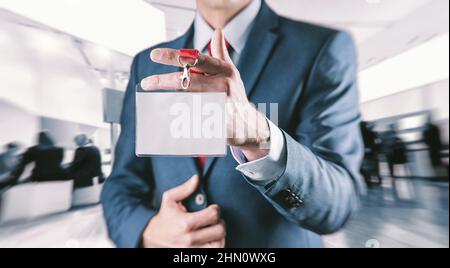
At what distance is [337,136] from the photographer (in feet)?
3.65

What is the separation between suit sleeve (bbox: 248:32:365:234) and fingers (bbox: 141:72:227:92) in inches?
12.0

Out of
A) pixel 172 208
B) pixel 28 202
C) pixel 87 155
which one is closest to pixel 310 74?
pixel 172 208

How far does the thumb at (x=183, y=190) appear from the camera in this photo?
1127mm

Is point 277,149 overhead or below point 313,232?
overhead

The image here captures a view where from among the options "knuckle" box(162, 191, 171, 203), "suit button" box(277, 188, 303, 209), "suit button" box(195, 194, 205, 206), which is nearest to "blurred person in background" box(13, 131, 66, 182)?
"knuckle" box(162, 191, 171, 203)

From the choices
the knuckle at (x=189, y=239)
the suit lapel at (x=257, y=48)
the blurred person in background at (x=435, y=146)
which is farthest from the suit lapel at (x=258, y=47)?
the blurred person in background at (x=435, y=146)

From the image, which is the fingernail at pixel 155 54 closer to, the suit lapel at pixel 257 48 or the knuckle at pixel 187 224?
the suit lapel at pixel 257 48

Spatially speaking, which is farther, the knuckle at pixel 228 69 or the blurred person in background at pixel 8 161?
the blurred person in background at pixel 8 161

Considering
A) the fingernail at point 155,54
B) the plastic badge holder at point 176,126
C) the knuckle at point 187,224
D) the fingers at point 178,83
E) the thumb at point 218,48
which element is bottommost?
the knuckle at point 187,224

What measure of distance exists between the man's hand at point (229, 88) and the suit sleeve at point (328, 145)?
0.50 ft

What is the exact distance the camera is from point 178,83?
2.74ft

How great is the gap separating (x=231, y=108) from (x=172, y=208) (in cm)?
44

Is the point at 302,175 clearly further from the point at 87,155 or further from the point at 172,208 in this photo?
the point at 87,155

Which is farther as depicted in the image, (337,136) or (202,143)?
(337,136)
